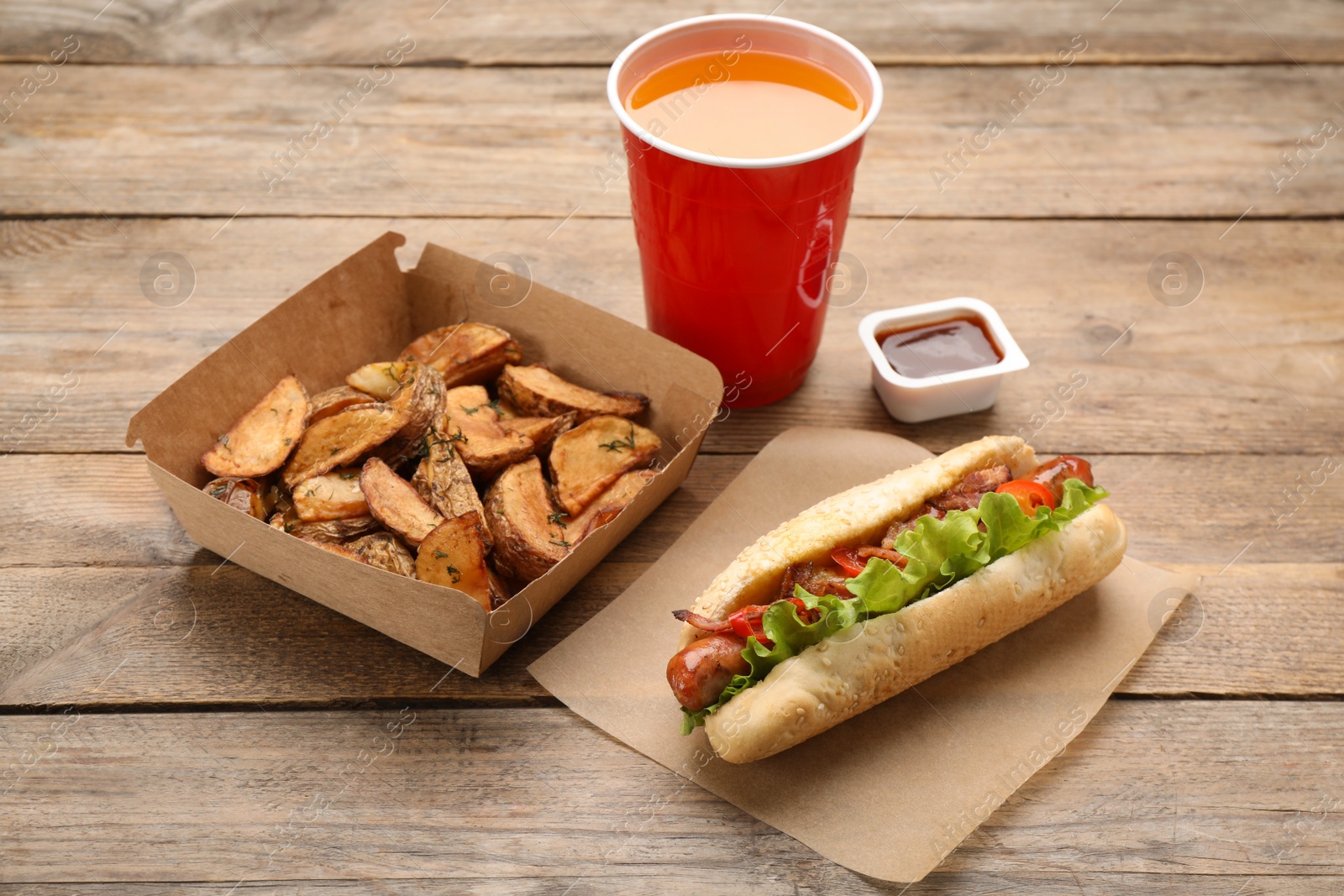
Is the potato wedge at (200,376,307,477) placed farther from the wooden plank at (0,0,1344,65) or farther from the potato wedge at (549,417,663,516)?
the wooden plank at (0,0,1344,65)

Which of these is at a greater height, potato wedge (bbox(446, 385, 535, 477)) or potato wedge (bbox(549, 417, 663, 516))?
potato wedge (bbox(446, 385, 535, 477))

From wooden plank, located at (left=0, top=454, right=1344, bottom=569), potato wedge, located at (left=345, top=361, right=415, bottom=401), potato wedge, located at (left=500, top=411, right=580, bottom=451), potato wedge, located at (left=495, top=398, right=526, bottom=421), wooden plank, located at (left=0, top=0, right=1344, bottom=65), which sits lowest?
wooden plank, located at (left=0, top=454, right=1344, bottom=569)

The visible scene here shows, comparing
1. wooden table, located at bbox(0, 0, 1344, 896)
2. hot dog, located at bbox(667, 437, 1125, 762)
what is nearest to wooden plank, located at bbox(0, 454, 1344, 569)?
wooden table, located at bbox(0, 0, 1344, 896)

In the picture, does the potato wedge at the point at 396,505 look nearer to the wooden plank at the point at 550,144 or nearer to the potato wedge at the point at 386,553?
the potato wedge at the point at 386,553

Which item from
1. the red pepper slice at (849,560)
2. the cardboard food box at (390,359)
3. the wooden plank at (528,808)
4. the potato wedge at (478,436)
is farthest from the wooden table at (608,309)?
the red pepper slice at (849,560)

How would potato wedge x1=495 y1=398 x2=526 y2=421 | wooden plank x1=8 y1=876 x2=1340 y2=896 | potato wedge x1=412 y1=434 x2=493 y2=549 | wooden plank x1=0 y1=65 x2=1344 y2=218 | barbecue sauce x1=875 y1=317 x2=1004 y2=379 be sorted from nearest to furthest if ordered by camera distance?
1. wooden plank x1=8 y1=876 x2=1340 y2=896
2. potato wedge x1=412 y1=434 x2=493 y2=549
3. potato wedge x1=495 y1=398 x2=526 y2=421
4. barbecue sauce x1=875 y1=317 x2=1004 y2=379
5. wooden plank x1=0 y1=65 x2=1344 y2=218

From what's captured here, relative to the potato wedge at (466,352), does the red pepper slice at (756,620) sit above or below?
below

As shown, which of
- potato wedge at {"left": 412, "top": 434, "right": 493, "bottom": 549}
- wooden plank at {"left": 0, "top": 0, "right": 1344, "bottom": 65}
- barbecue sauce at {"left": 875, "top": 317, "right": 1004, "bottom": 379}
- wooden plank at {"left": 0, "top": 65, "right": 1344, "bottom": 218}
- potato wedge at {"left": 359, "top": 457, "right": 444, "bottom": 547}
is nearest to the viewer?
potato wedge at {"left": 359, "top": 457, "right": 444, "bottom": 547}

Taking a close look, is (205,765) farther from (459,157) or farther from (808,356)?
(459,157)
